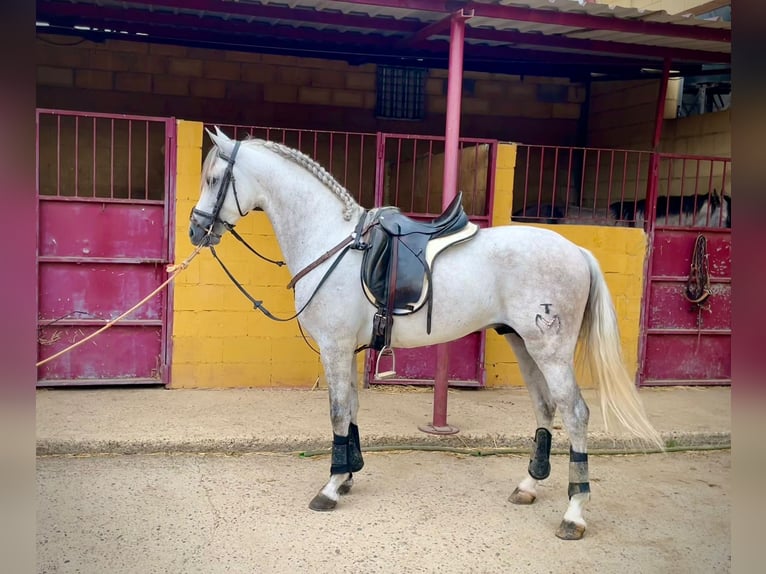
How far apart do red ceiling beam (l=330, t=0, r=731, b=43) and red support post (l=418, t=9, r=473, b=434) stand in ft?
0.52

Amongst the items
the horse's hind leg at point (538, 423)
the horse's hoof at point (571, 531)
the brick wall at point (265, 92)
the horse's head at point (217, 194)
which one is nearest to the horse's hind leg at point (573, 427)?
the horse's hoof at point (571, 531)

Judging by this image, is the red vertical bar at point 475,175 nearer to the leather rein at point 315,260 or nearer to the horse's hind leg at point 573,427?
the leather rein at point 315,260

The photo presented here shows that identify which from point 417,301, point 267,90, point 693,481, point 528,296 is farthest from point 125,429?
point 267,90

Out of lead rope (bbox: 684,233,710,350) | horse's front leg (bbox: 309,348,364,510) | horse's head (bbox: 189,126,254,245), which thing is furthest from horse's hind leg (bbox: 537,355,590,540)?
lead rope (bbox: 684,233,710,350)

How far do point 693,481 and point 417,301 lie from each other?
243 cm

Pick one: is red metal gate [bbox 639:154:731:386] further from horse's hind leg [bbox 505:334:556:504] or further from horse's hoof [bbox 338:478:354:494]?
horse's hoof [bbox 338:478:354:494]

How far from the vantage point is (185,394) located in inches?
209

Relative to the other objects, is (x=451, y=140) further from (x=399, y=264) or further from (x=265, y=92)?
(x=265, y=92)

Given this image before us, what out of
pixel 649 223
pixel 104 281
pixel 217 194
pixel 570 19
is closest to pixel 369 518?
pixel 217 194

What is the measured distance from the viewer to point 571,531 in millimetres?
3283

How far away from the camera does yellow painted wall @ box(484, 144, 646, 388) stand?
231 inches

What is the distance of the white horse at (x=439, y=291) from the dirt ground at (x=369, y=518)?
0.27 meters

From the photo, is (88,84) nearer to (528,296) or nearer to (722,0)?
(528,296)

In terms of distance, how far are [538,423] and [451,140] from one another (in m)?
2.18
